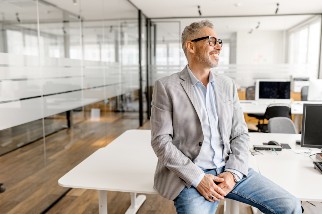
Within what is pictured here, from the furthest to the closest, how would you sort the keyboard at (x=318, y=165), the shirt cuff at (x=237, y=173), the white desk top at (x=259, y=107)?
the white desk top at (x=259, y=107), the keyboard at (x=318, y=165), the shirt cuff at (x=237, y=173)

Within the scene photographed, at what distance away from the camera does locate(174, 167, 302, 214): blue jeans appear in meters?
1.53

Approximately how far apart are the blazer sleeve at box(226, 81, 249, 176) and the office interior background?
188 cm

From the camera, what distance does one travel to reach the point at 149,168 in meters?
1.98

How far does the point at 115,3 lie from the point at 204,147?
4480 millimetres

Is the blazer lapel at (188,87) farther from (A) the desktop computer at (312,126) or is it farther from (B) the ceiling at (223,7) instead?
(B) the ceiling at (223,7)

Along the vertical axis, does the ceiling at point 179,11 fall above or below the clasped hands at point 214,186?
above

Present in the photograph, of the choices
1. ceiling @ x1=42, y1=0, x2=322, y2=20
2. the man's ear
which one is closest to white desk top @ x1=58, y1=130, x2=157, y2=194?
the man's ear

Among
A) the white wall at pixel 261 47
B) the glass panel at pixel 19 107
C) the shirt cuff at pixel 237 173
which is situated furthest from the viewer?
the white wall at pixel 261 47

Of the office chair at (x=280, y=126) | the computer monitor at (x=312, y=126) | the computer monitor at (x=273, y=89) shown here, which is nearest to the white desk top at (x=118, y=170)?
the computer monitor at (x=312, y=126)

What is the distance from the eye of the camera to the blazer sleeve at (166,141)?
5.18ft

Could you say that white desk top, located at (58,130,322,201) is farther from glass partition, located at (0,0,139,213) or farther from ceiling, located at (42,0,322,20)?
ceiling, located at (42,0,322,20)

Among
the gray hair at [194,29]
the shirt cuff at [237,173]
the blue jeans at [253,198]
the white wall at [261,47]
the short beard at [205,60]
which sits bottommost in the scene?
the blue jeans at [253,198]

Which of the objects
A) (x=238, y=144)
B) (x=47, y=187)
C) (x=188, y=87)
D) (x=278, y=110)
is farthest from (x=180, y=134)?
(x=278, y=110)

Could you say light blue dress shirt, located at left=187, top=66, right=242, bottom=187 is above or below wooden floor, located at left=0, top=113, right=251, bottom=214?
above
